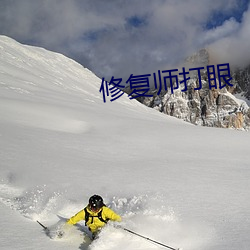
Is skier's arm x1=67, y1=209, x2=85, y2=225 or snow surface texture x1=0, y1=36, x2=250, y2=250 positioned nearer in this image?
snow surface texture x1=0, y1=36, x2=250, y2=250

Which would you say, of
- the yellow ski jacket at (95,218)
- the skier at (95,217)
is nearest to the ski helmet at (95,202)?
the skier at (95,217)

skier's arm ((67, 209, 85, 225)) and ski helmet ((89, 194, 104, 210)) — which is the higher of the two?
ski helmet ((89, 194, 104, 210))

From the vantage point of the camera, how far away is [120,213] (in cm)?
617

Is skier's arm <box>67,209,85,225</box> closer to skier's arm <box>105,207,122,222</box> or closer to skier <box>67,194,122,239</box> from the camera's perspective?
skier <box>67,194,122,239</box>

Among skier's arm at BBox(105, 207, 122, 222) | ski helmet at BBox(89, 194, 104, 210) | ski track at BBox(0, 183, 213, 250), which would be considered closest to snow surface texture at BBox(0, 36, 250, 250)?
ski track at BBox(0, 183, 213, 250)

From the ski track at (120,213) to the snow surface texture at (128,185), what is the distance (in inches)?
0.7

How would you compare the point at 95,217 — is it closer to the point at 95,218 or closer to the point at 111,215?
the point at 95,218

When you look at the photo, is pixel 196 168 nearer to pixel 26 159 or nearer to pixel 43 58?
pixel 26 159

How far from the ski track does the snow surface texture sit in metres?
0.02

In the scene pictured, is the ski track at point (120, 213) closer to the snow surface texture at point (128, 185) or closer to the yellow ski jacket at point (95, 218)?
the snow surface texture at point (128, 185)

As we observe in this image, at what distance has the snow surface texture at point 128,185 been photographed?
5.08m

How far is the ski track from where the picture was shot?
16.4 feet

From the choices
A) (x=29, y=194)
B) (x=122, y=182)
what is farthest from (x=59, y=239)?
(x=122, y=182)

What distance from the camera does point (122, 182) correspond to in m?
7.73
